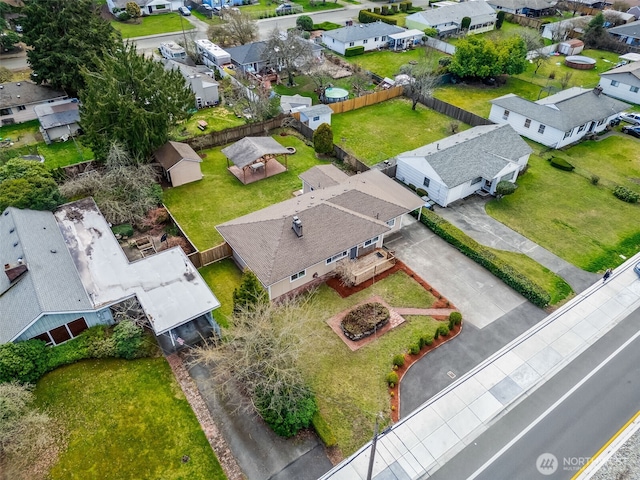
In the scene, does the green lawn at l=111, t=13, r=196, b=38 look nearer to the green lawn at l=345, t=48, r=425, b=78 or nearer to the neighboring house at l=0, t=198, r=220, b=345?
the green lawn at l=345, t=48, r=425, b=78

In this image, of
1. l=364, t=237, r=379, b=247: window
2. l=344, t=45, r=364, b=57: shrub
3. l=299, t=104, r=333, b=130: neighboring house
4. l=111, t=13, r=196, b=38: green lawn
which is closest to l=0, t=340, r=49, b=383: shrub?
l=364, t=237, r=379, b=247: window

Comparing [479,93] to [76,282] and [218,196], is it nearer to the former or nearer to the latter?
[218,196]

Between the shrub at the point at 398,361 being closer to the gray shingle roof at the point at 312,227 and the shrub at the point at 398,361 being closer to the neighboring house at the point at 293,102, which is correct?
the gray shingle roof at the point at 312,227

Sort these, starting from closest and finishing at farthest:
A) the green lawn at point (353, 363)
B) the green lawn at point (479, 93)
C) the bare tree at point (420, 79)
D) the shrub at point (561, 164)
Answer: the green lawn at point (353, 363), the shrub at point (561, 164), the bare tree at point (420, 79), the green lawn at point (479, 93)

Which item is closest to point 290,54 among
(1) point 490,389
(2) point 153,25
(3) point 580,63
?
(2) point 153,25

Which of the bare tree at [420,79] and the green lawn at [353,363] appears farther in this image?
the bare tree at [420,79]

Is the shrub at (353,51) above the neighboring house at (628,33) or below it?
below

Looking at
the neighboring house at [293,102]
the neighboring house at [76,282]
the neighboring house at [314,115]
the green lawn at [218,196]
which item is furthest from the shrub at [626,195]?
the neighboring house at [76,282]
